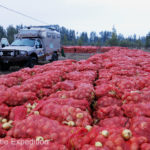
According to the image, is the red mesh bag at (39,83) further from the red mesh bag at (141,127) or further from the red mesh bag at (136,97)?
the red mesh bag at (141,127)

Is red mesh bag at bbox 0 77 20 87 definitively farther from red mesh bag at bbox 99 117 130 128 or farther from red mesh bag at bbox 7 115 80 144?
Result: red mesh bag at bbox 99 117 130 128

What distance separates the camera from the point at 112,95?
2826 millimetres

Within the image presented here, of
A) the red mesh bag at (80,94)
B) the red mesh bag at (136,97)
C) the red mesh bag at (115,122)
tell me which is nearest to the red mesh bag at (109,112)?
the red mesh bag at (115,122)

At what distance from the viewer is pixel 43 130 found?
6.11ft

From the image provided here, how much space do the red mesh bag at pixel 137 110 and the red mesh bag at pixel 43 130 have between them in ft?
2.85

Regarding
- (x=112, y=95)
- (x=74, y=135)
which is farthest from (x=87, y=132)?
(x=112, y=95)

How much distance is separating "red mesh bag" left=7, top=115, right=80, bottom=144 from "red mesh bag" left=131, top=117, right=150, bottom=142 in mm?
642

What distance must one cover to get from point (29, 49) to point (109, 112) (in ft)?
28.7

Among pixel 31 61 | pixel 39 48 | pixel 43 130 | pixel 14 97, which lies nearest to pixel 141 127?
pixel 43 130

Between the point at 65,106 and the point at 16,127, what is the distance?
668 mm

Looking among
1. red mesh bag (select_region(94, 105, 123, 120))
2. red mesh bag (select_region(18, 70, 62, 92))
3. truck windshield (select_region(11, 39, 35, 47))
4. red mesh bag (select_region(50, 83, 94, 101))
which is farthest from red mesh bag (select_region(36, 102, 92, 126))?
truck windshield (select_region(11, 39, 35, 47))

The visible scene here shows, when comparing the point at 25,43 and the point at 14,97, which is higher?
the point at 25,43

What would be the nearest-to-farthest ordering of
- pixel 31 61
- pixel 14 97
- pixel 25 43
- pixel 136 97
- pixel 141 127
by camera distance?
pixel 141 127
pixel 136 97
pixel 14 97
pixel 31 61
pixel 25 43

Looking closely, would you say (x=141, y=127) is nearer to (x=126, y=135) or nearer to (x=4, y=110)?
(x=126, y=135)
